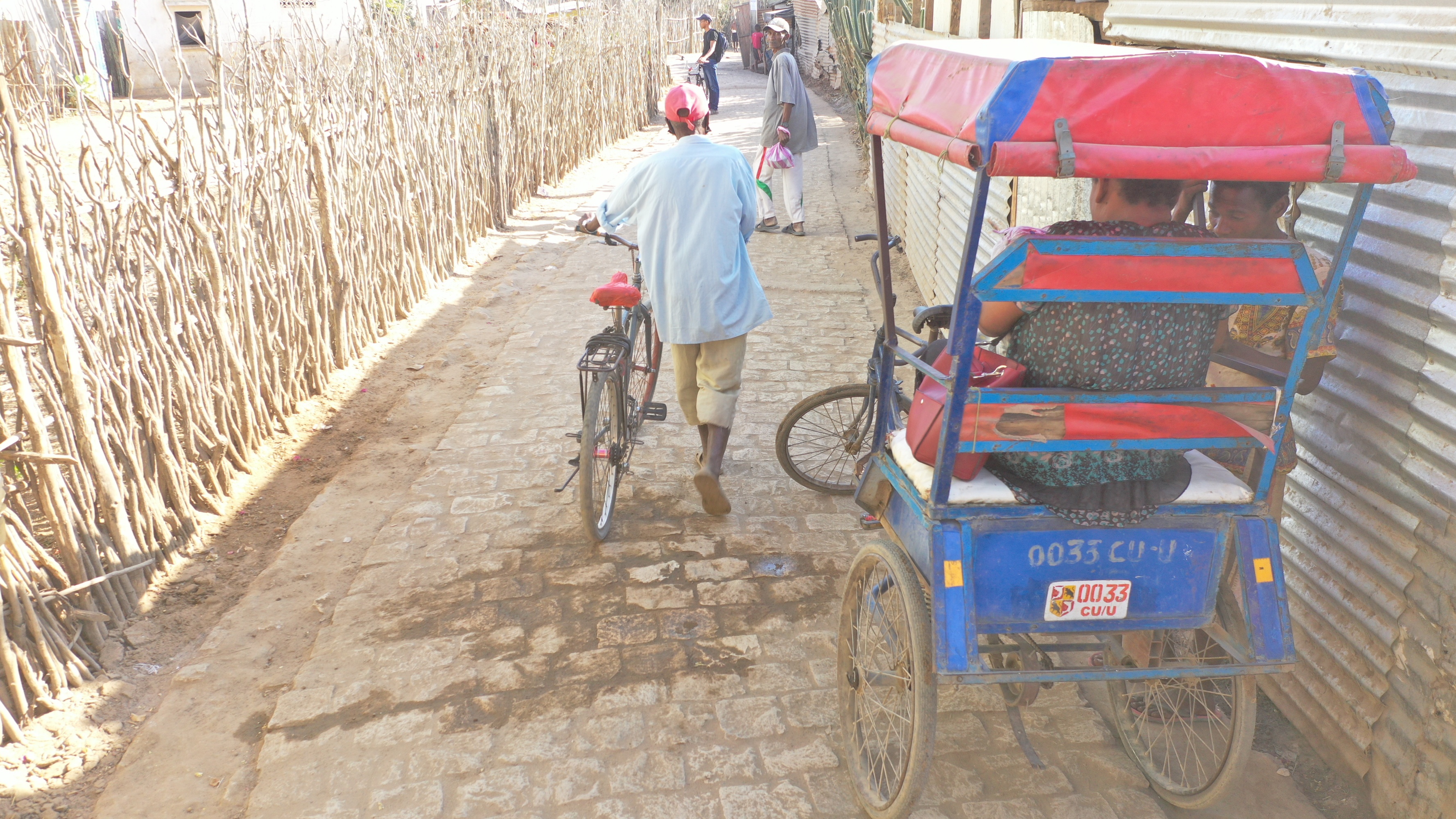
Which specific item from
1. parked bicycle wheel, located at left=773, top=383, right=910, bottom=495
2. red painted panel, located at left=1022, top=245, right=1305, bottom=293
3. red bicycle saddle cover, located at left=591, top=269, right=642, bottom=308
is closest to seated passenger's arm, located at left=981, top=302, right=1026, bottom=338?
red painted panel, located at left=1022, top=245, right=1305, bottom=293

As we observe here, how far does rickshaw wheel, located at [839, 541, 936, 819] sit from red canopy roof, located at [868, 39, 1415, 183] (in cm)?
111

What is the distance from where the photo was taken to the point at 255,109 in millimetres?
5594

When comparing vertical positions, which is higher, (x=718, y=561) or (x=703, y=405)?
(x=703, y=405)

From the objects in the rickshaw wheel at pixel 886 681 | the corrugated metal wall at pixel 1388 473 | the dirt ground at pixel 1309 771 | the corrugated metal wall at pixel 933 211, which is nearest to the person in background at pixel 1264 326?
the corrugated metal wall at pixel 1388 473

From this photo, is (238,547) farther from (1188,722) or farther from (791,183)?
(791,183)

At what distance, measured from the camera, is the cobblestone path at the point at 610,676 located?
2.82 metres

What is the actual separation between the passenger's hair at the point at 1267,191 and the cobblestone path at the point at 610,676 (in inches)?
65.9

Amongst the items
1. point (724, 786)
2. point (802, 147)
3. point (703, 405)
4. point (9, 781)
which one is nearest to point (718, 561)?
point (703, 405)

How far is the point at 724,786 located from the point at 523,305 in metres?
6.12

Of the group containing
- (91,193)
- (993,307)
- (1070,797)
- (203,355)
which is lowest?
(1070,797)

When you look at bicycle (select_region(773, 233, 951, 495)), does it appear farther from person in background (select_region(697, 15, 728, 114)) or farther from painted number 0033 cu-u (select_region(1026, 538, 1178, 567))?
person in background (select_region(697, 15, 728, 114))

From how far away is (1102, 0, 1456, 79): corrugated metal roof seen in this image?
8.20 feet

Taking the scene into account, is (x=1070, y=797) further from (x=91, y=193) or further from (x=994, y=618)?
(x=91, y=193)

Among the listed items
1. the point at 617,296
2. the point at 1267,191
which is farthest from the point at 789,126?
the point at 1267,191
